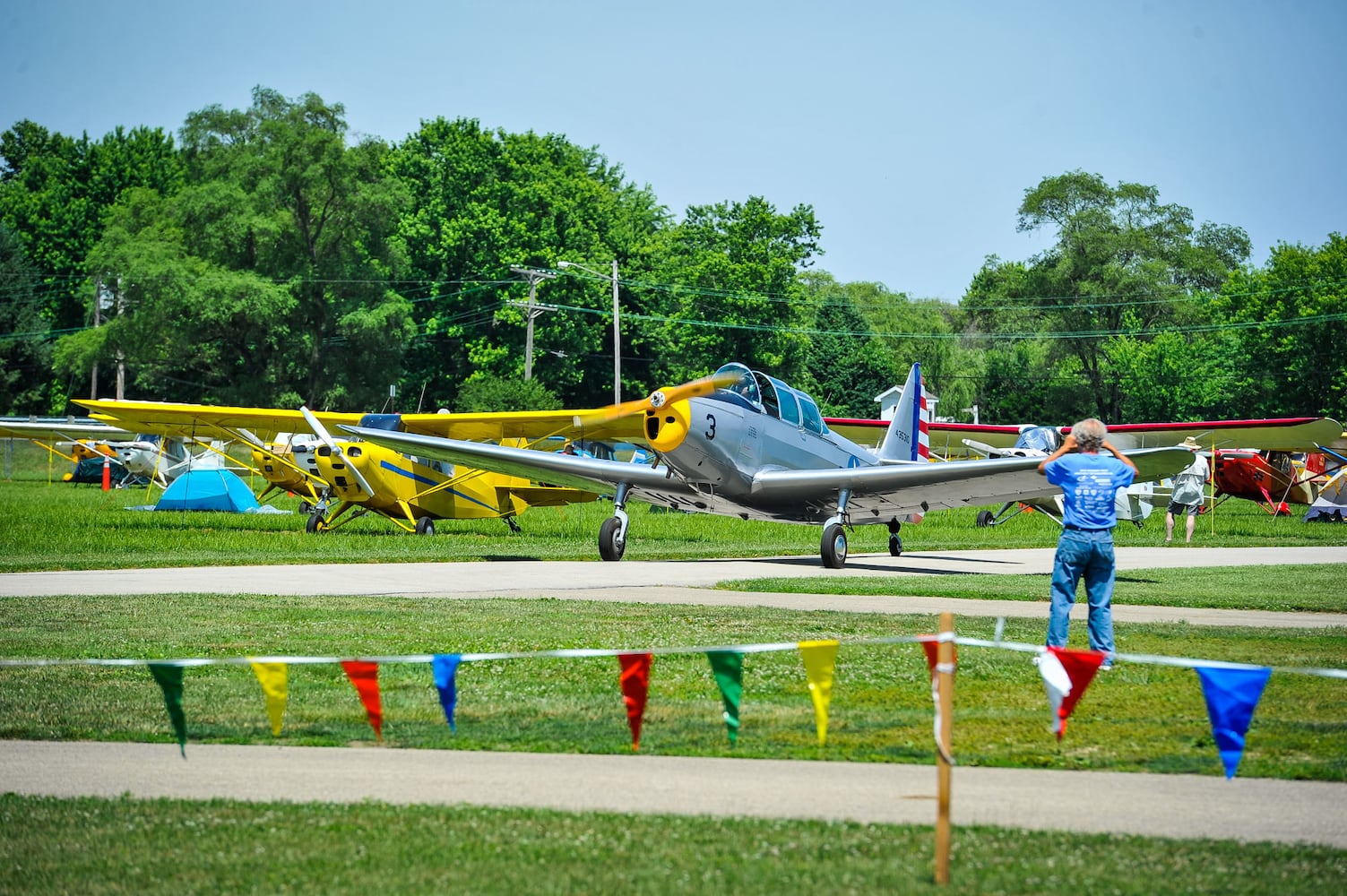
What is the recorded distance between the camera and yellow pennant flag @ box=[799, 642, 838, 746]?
20.2ft

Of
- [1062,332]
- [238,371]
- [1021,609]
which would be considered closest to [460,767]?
[1021,609]

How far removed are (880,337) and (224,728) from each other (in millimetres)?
84376

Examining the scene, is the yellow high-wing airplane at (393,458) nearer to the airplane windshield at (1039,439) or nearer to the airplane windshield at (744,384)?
the airplane windshield at (744,384)

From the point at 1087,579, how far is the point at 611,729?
3.80m

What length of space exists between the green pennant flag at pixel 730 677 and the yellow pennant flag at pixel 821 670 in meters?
0.33

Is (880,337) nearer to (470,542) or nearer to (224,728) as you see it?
(470,542)

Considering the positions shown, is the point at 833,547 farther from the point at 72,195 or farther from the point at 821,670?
the point at 72,195

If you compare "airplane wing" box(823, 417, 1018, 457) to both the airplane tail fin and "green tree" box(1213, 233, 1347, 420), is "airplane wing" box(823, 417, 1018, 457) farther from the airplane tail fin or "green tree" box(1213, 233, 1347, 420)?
"green tree" box(1213, 233, 1347, 420)

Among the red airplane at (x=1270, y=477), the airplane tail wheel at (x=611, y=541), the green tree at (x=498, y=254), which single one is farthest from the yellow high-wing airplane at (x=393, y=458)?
the green tree at (x=498, y=254)

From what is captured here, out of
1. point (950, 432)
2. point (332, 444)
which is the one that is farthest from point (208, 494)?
point (950, 432)

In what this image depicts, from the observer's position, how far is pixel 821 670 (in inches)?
247

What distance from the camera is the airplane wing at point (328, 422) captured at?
78.2 ft

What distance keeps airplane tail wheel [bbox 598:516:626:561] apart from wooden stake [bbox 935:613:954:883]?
15.0 m

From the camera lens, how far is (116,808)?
5656 mm
